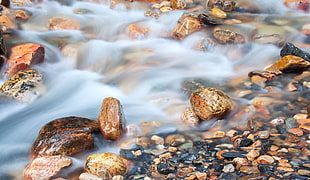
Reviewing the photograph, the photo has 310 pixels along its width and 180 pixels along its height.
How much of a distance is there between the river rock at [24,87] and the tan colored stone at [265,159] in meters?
4.24

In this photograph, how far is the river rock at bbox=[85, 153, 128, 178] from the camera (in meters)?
3.32

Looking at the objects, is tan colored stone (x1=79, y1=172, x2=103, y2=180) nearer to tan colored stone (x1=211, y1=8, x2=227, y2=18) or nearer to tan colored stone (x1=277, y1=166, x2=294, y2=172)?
Answer: tan colored stone (x1=277, y1=166, x2=294, y2=172)

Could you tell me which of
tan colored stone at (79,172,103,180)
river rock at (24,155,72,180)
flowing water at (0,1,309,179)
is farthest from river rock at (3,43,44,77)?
tan colored stone at (79,172,103,180)

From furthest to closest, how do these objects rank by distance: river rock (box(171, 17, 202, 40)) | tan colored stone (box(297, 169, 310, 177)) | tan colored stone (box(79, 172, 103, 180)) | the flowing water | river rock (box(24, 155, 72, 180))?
river rock (box(171, 17, 202, 40))
the flowing water
river rock (box(24, 155, 72, 180))
tan colored stone (box(79, 172, 103, 180))
tan colored stone (box(297, 169, 310, 177))

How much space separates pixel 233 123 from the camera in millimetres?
4406

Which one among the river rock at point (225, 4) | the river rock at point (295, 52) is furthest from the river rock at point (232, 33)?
the river rock at point (225, 4)

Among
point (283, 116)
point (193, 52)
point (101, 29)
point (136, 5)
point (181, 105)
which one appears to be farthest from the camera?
point (136, 5)

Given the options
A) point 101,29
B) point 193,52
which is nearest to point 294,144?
point 193,52

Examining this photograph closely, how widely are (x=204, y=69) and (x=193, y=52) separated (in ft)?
3.64

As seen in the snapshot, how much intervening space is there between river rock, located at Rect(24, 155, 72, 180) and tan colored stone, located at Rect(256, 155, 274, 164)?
2.12 m

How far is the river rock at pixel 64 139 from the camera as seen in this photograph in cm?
376

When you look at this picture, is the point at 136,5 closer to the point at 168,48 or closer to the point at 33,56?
the point at 168,48

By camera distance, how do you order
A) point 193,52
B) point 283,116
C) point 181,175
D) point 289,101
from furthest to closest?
point 193,52 → point 289,101 → point 283,116 → point 181,175

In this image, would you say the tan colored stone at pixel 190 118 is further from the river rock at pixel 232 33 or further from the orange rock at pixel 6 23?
the orange rock at pixel 6 23
